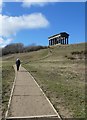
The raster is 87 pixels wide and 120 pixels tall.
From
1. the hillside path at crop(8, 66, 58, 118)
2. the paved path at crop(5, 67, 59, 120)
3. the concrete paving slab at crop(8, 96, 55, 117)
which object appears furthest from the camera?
the concrete paving slab at crop(8, 96, 55, 117)

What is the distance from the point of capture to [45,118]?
10.5m

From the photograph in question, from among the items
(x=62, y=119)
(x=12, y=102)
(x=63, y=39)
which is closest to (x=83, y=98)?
(x=12, y=102)

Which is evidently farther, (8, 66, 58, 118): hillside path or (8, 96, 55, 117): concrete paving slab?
(8, 96, 55, 117): concrete paving slab

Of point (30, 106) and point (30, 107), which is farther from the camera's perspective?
point (30, 106)

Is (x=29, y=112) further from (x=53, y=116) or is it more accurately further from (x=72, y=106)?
(x=72, y=106)

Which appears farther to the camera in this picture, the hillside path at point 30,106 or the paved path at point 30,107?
the hillside path at point 30,106

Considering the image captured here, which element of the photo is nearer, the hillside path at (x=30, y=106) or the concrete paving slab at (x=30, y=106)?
the hillside path at (x=30, y=106)

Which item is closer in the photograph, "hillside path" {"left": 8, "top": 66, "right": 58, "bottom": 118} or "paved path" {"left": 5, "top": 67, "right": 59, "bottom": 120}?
"paved path" {"left": 5, "top": 67, "right": 59, "bottom": 120}

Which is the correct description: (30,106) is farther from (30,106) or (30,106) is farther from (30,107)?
(30,107)

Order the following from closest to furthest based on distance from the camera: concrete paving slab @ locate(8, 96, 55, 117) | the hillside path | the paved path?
the paved path, the hillside path, concrete paving slab @ locate(8, 96, 55, 117)

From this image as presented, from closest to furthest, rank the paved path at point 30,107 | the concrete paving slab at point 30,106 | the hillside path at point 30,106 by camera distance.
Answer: the paved path at point 30,107, the hillside path at point 30,106, the concrete paving slab at point 30,106

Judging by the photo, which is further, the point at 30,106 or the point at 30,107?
the point at 30,106

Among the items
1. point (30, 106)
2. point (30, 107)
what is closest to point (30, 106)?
point (30, 106)

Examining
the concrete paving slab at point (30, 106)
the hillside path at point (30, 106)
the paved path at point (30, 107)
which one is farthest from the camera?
the concrete paving slab at point (30, 106)
